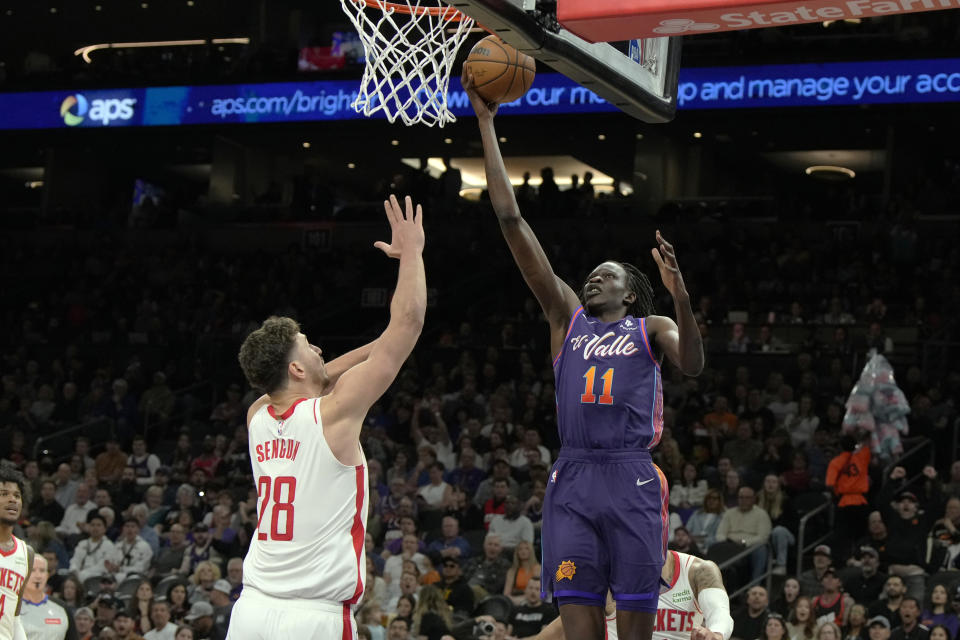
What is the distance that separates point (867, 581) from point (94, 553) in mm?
7829

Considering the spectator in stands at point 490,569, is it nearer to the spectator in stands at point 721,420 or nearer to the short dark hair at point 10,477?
the spectator in stands at point 721,420

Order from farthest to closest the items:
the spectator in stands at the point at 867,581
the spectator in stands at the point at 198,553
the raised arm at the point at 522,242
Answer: the spectator in stands at the point at 198,553
the spectator in stands at the point at 867,581
the raised arm at the point at 522,242

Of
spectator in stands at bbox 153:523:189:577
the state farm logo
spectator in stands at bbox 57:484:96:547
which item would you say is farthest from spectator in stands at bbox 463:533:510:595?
the state farm logo

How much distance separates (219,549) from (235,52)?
49.5ft

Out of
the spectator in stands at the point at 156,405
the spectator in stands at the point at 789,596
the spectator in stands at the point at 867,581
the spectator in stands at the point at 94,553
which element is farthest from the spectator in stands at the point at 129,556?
the spectator in stands at the point at 867,581

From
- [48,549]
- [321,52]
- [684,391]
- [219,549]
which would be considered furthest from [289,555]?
[321,52]

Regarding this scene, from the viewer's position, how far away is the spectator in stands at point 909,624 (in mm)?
9672

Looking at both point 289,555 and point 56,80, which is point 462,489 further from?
point 56,80

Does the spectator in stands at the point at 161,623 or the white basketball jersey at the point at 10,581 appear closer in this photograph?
the white basketball jersey at the point at 10,581

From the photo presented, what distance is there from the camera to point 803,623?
390 inches

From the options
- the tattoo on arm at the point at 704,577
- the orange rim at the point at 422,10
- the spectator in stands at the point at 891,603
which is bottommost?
the spectator in stands at the point at 891,603

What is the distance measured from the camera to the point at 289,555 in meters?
4.41

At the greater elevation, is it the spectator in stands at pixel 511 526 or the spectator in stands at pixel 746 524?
the spectator in stands at pixel 746 524

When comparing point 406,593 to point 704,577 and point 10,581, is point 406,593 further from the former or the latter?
point 704,577
